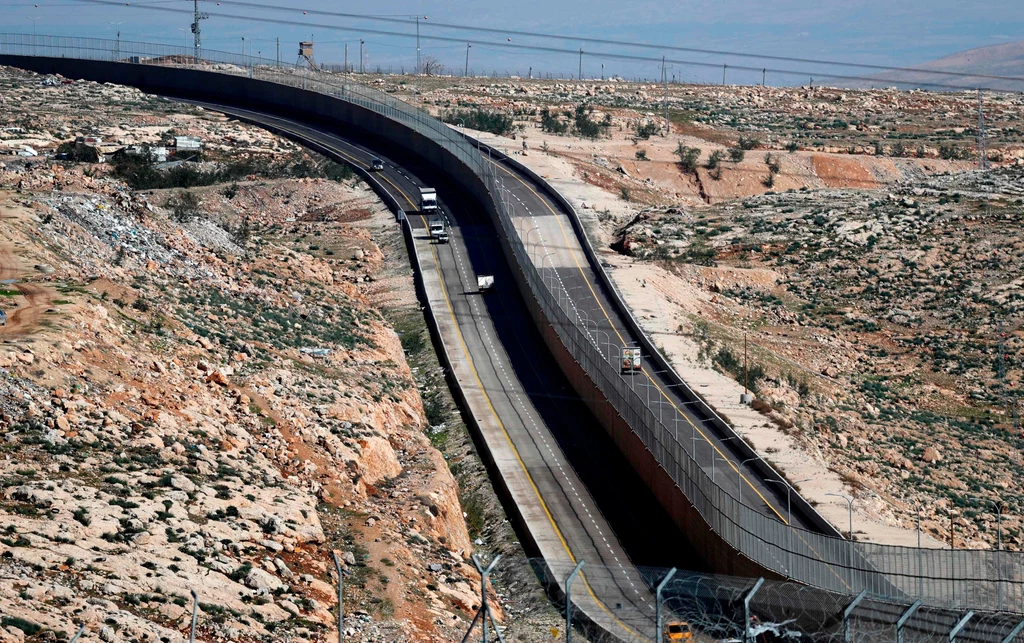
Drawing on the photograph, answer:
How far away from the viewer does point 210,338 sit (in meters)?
61.6

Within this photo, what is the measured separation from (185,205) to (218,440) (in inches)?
1992

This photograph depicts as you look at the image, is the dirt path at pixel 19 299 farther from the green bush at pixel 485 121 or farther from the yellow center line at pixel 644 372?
the green bush at pixel 485 121

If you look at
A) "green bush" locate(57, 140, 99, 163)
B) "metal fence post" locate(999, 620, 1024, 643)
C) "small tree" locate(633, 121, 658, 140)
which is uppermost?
"small tree" locate(633, 121, 658, 140)

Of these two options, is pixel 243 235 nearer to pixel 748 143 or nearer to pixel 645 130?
pixel 645 130

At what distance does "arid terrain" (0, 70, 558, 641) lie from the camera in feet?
117

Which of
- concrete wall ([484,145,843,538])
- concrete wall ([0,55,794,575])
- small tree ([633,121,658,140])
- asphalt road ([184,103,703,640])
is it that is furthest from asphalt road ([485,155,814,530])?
small tree ([633,121,658,140])

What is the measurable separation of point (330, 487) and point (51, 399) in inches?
460

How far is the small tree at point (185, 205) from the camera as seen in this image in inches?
3424

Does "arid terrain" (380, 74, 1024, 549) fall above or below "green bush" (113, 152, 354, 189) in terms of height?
below

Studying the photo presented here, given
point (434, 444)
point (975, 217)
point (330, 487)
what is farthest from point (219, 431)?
point (975, 217)

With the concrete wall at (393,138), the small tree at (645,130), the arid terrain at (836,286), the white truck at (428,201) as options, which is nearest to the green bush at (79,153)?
the concrete wall at (393,138)

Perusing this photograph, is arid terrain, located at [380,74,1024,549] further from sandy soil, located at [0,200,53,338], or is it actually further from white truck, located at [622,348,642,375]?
sandy soil, located at [0,200,53,338]

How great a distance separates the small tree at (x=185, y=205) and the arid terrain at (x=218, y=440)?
1.03 metres

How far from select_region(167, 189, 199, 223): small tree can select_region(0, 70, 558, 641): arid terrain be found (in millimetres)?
1034
